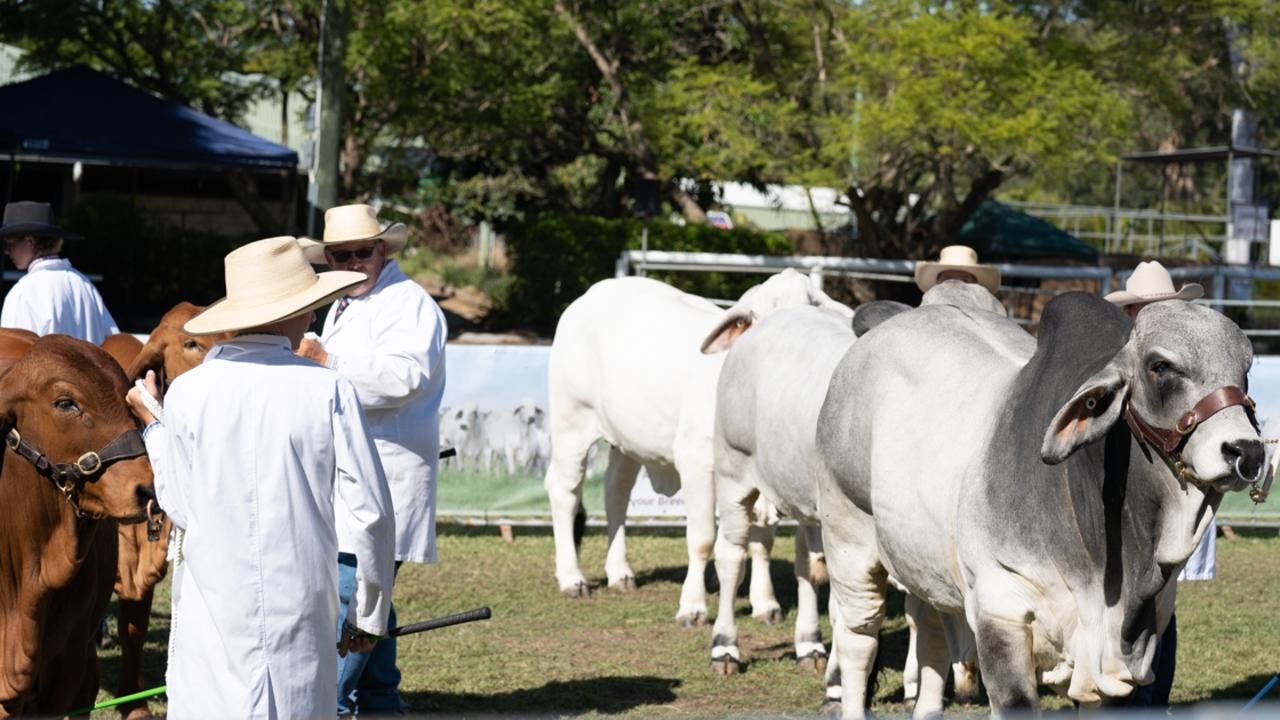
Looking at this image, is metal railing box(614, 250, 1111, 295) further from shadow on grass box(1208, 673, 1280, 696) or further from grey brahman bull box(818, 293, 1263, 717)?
grey brahman bull box(818, 293, 1263, 717)

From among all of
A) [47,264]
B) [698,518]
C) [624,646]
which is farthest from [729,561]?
[47,264]

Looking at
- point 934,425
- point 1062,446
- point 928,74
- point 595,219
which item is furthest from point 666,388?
point 595,219

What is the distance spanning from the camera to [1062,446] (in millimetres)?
4176

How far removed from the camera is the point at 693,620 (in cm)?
915

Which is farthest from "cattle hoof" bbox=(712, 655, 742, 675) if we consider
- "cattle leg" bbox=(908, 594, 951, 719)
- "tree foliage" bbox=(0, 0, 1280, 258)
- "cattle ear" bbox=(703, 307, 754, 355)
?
"tree foliage" bbox=(0, 0, 1280, 258)

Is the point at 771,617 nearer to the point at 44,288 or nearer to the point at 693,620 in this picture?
the point at 693,620

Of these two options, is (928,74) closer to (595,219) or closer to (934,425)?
(595,219)

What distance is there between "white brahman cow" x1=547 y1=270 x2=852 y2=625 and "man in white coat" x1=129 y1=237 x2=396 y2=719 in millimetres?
4661

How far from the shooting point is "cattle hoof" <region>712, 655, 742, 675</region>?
A: 26.1 feet

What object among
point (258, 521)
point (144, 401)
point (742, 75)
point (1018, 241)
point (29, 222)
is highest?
point (742, 75)

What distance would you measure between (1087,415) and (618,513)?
6.69 meters

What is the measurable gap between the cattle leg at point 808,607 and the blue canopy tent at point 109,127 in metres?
10.4

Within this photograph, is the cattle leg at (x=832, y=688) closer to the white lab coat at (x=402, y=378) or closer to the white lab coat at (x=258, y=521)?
the white lab coat at (x=402, y=378)

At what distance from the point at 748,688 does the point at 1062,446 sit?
386 cm
